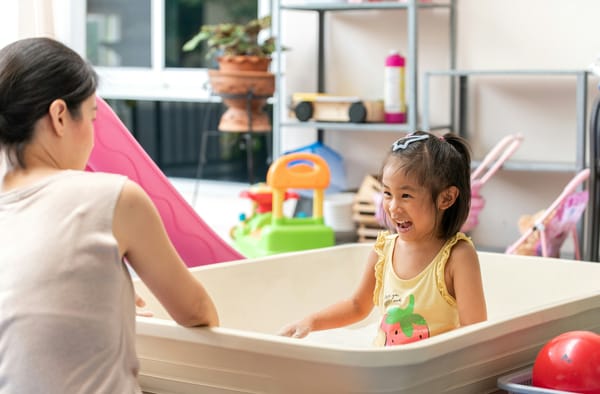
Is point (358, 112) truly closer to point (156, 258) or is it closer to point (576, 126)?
point (576, 126)

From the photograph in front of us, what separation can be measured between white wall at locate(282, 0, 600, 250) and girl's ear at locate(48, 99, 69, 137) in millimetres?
2664

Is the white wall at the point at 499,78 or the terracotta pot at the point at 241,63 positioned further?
the terracotta pot at the point at 241,63

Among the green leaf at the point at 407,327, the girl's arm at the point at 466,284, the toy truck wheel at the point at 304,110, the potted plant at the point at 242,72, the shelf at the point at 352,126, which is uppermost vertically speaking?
the potted plant at the point at 242,72

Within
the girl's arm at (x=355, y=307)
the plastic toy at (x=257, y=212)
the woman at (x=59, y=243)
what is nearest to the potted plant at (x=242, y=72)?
the plastic toy at (x=257, y=212)

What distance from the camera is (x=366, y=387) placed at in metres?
1.39

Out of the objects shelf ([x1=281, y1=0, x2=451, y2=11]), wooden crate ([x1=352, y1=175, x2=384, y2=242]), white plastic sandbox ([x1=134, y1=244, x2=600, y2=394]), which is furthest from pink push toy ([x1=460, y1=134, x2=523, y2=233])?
white plastic sandbox ([x1=134, y1=244, x2=600, y2=394])

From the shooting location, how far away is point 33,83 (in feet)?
4.40

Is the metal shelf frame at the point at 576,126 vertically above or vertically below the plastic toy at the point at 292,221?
above

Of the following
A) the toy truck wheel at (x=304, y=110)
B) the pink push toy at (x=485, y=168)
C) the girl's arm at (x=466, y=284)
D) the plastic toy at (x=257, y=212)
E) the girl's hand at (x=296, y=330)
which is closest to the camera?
the girl's arm at (x=466, y=284)

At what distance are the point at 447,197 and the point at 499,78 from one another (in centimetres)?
228

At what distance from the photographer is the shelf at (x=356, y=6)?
151 inches

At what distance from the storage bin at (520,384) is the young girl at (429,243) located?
0.13 meters

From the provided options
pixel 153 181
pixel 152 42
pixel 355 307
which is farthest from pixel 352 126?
pixel 355 307

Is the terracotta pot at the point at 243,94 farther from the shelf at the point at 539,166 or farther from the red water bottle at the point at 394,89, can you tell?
the shelf at the point at 539,166
